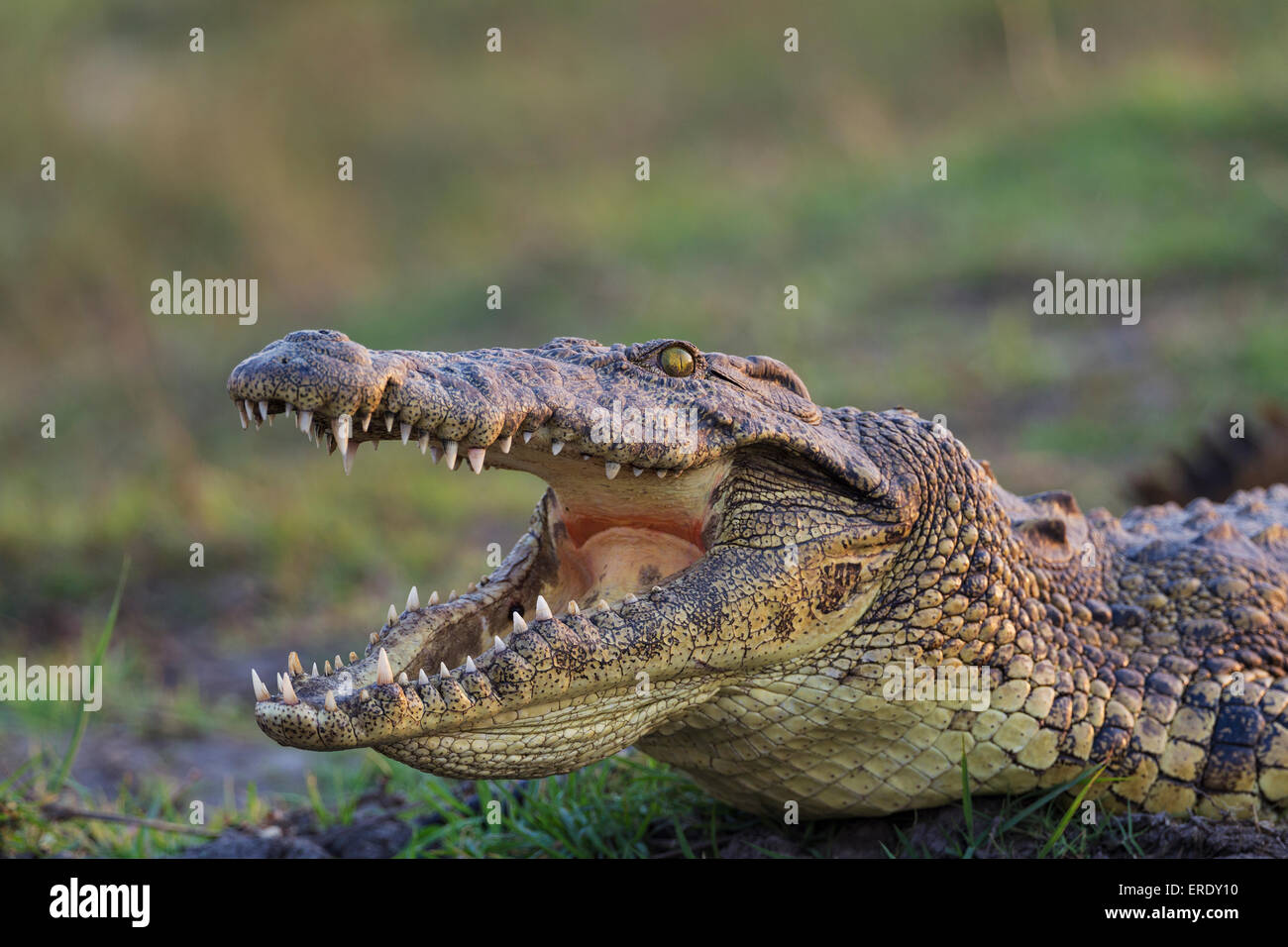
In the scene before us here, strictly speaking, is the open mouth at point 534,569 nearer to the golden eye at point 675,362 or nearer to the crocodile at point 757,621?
the crocodile at point 757,621

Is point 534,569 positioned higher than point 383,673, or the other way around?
point 534,569

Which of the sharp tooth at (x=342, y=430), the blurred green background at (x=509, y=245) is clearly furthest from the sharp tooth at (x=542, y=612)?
the blurred green background at (x=509, y=245)

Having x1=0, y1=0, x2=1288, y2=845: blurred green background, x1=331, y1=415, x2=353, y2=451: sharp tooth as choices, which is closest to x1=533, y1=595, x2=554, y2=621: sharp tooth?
x1=331, y1=415, x2=353, y2=451: sharp tooth

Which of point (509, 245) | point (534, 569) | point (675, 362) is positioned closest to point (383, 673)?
point (534, 569)

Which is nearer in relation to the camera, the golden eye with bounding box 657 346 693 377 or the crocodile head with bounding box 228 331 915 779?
the crocodile head with bounding box 228 331 915 779

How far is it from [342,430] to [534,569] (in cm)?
74

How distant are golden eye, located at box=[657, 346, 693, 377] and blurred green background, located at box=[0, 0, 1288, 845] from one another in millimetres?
2449

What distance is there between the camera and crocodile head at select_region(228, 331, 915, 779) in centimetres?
216

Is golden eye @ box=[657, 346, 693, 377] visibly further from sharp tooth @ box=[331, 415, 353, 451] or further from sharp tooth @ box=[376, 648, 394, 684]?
sharp tooth @ box=[376, 648, 394, 684]

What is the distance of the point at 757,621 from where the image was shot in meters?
2.41

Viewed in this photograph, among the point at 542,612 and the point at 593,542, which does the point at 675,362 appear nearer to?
the point at 593,542

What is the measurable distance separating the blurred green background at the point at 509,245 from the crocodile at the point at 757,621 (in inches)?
84.2

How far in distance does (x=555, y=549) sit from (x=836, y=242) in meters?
7.16

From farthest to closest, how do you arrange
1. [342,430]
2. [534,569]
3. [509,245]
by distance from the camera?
[509,245] < [534,569] < [342,430]
